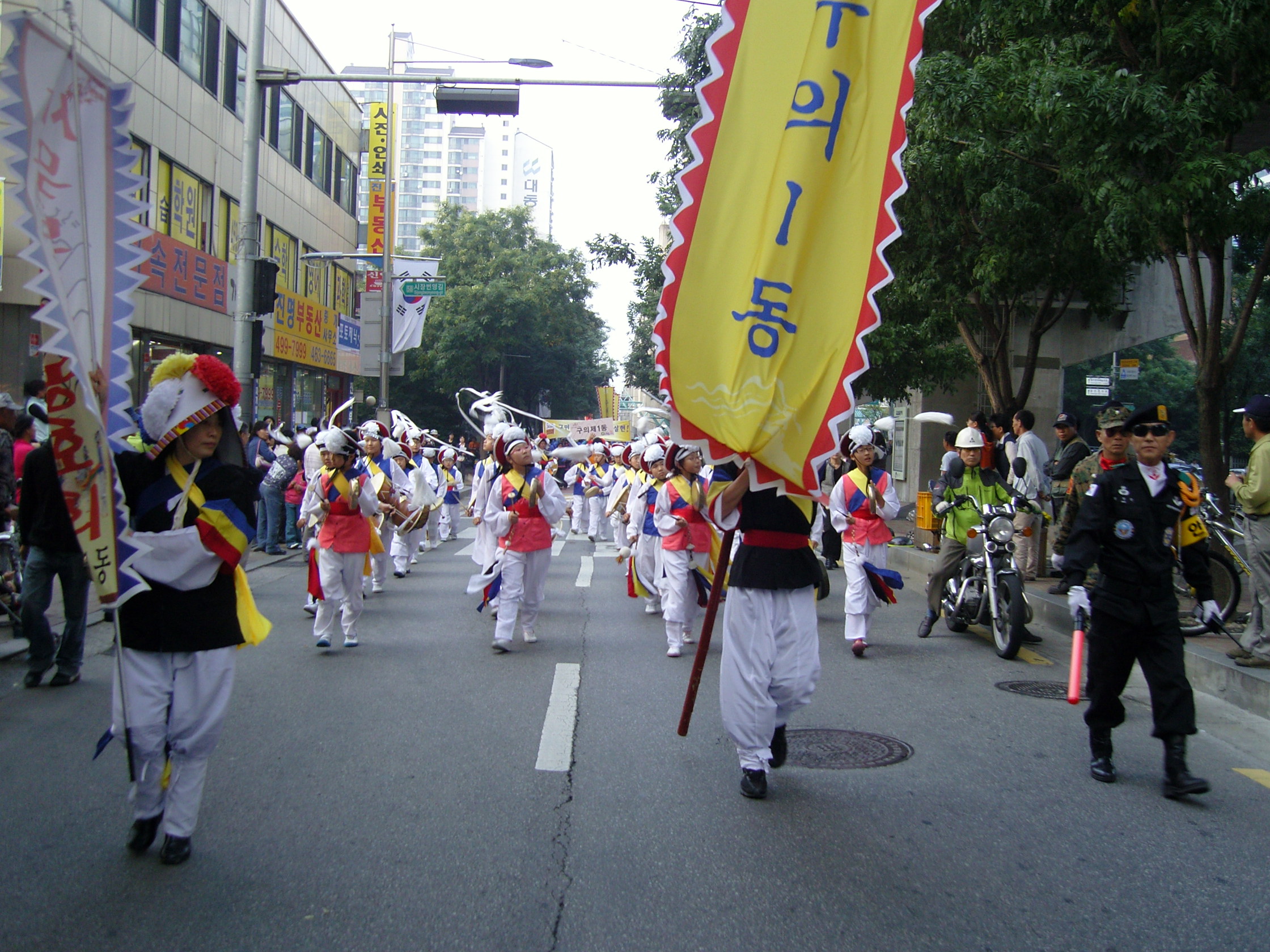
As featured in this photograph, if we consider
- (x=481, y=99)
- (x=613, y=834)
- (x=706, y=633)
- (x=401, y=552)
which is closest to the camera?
(x=613, y=834)

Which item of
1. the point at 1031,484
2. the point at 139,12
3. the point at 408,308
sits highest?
the point at 139,12

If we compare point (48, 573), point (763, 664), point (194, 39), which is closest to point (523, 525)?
point (48, 573)

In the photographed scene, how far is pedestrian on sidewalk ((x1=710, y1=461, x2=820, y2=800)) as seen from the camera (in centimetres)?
505

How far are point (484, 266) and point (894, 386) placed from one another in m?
29.1

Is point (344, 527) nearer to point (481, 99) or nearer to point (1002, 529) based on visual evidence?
point (1002, 529)

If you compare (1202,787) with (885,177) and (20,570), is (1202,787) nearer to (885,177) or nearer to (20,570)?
(885,177)

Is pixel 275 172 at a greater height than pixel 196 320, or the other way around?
pixel 275 172

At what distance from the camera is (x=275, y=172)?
26.8 meters

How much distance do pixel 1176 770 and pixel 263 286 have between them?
1158cm

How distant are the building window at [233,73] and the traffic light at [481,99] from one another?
1169 centimetres

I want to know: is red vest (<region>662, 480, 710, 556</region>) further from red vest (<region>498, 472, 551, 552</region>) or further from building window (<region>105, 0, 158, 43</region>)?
building window (<region>105, 0, 158, 43</region>)

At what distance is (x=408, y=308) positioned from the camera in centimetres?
2702

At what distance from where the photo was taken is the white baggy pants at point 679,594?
8.80m

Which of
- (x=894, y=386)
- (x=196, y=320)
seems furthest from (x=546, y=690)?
(x=196, y=320)
